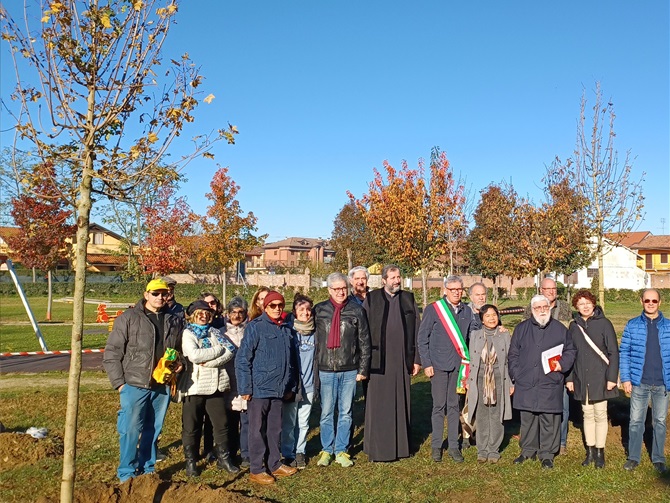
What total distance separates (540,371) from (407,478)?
178cm

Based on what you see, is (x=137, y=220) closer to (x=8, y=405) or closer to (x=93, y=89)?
(x=8, y=405)

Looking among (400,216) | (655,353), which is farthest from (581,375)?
(400,216)

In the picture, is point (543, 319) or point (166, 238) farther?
point (166, 238)

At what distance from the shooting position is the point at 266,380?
20.7ft

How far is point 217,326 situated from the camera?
713 centimetres

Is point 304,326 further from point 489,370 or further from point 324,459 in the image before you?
point 489,370

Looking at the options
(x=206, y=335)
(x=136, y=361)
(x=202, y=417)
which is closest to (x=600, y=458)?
(x=202, y=417)

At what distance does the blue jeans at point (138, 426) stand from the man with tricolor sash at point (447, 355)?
2.84 metres

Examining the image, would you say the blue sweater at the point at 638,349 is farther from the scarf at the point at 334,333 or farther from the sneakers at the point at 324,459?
the sneakers at the point at 324,459

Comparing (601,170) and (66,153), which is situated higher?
(601,170)

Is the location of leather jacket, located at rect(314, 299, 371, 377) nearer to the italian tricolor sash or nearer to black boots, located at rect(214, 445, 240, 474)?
the italian tricolor sash

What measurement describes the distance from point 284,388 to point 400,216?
17.9 m

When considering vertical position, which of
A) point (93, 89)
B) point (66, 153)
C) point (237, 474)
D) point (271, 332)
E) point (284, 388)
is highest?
point (93, 89)

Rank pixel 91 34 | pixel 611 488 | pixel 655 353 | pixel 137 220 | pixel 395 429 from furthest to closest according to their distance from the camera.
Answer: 1. pixel 137 220
2. pixel 395 429
3. pixel 655 353
4. pixel 611 488
5. pixel 91 34
